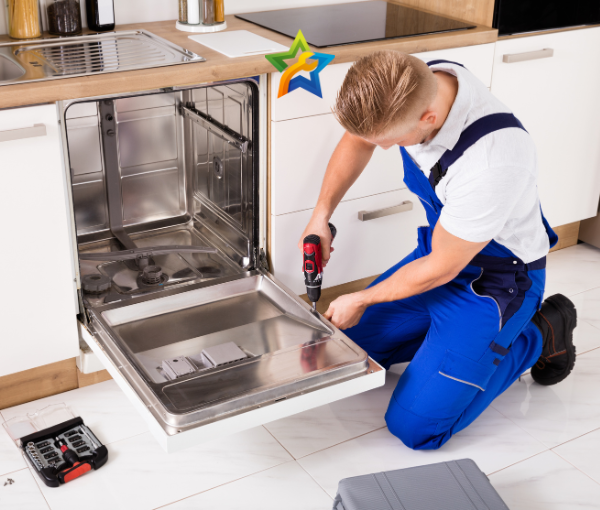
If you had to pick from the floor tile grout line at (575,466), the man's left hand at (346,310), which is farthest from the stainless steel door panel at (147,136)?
the floor tile grout line at (575,466)

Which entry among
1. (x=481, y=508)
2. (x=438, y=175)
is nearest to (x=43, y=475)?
(x=481, y=508)

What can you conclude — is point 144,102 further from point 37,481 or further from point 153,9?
point 37,481

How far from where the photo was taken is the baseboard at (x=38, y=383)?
1948mm

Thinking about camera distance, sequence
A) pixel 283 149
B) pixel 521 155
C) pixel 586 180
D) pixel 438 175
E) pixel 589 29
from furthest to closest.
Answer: pixel 586 180
pixel 589 29
pixel 283 149
pixel 438 175
pixel 521 155

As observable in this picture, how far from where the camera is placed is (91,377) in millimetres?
2072

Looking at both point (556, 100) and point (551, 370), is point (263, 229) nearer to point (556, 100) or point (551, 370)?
point (551, 370)

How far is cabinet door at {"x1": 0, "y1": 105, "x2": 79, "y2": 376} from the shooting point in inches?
63.1

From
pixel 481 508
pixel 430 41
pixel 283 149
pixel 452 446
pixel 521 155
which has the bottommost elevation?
pixel 452 446

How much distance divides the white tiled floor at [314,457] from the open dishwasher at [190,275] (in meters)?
0.28

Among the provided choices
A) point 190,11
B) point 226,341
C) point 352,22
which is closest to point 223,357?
point 226,341

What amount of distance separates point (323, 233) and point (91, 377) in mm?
797

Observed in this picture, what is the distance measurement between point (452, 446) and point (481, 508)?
0.36 metres

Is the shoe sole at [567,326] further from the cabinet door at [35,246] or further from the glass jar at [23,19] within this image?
the glass jar at [23,19]

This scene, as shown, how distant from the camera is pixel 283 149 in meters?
1.96
